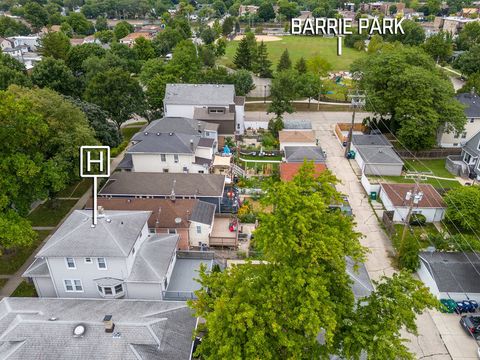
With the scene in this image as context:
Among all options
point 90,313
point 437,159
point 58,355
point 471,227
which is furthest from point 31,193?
point 437,159

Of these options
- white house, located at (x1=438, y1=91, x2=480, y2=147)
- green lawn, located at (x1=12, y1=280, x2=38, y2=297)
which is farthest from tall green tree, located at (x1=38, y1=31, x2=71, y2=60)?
white house, located at (x1=438, y1=91, x2=480, y2=147)

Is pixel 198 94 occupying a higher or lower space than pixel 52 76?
lower

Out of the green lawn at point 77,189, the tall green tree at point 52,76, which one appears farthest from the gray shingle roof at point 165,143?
the tall green tree at point 52,76

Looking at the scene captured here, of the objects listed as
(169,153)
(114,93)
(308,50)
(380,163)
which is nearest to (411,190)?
(380,163)

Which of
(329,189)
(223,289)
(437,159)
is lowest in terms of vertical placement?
(437,159)

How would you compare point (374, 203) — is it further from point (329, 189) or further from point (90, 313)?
point (90, 313)

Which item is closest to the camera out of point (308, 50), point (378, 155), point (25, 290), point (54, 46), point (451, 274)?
point (451, 274)

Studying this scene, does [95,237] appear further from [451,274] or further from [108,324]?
[451,274]
